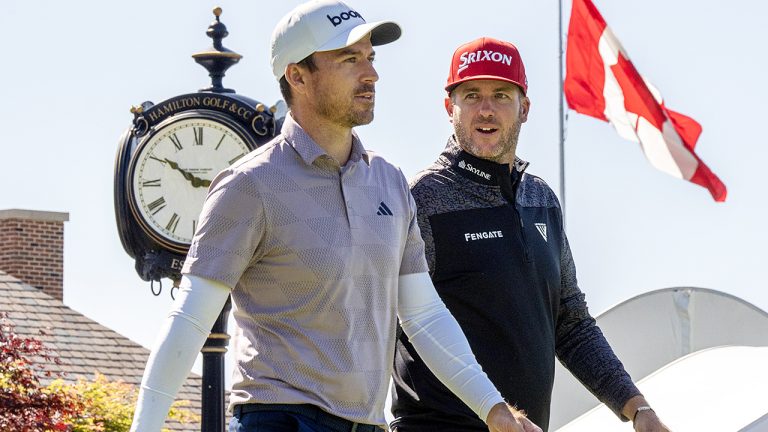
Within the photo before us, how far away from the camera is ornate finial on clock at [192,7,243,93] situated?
1112 cm

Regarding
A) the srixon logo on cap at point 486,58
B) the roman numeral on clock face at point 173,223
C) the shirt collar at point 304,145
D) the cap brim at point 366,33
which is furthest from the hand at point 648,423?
the roman numeral on clock face at point 173,223

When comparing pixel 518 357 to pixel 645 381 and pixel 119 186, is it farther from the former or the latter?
pixel 119 186

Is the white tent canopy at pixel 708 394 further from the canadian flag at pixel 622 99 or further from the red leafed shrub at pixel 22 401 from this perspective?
the canadian flag at pixel 622 99

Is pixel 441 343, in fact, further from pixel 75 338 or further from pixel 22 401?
pixel 75 338

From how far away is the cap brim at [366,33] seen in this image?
5.03 m

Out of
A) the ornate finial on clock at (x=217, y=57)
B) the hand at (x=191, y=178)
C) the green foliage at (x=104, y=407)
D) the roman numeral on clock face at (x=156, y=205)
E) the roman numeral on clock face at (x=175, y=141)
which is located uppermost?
the ornate finial on clock at (x=217, y=57)

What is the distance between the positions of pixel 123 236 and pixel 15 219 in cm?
1810

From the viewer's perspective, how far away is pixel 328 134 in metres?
5.09

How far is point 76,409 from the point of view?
14.9 meters

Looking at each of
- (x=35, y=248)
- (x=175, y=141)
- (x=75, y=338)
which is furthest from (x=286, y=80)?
(x=35, y=248)

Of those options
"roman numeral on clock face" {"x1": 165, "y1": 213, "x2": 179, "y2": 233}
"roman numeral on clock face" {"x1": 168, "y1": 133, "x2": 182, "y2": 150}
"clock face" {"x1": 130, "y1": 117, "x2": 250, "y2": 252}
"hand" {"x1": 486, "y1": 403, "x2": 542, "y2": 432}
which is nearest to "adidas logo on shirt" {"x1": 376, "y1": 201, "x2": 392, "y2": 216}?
"hand" {"x1": 486, "y1": 403, "x2": 542, "y2": 432}

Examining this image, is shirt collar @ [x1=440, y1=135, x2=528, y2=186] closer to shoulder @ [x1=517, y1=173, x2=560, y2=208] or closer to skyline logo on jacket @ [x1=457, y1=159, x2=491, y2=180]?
skyline logo on jacket @ [x1=457, y1=159, x2=491, y2=180]

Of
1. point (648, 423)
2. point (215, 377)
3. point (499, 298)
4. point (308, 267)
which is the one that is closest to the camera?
point (308, 267)

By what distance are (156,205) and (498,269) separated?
537cm
